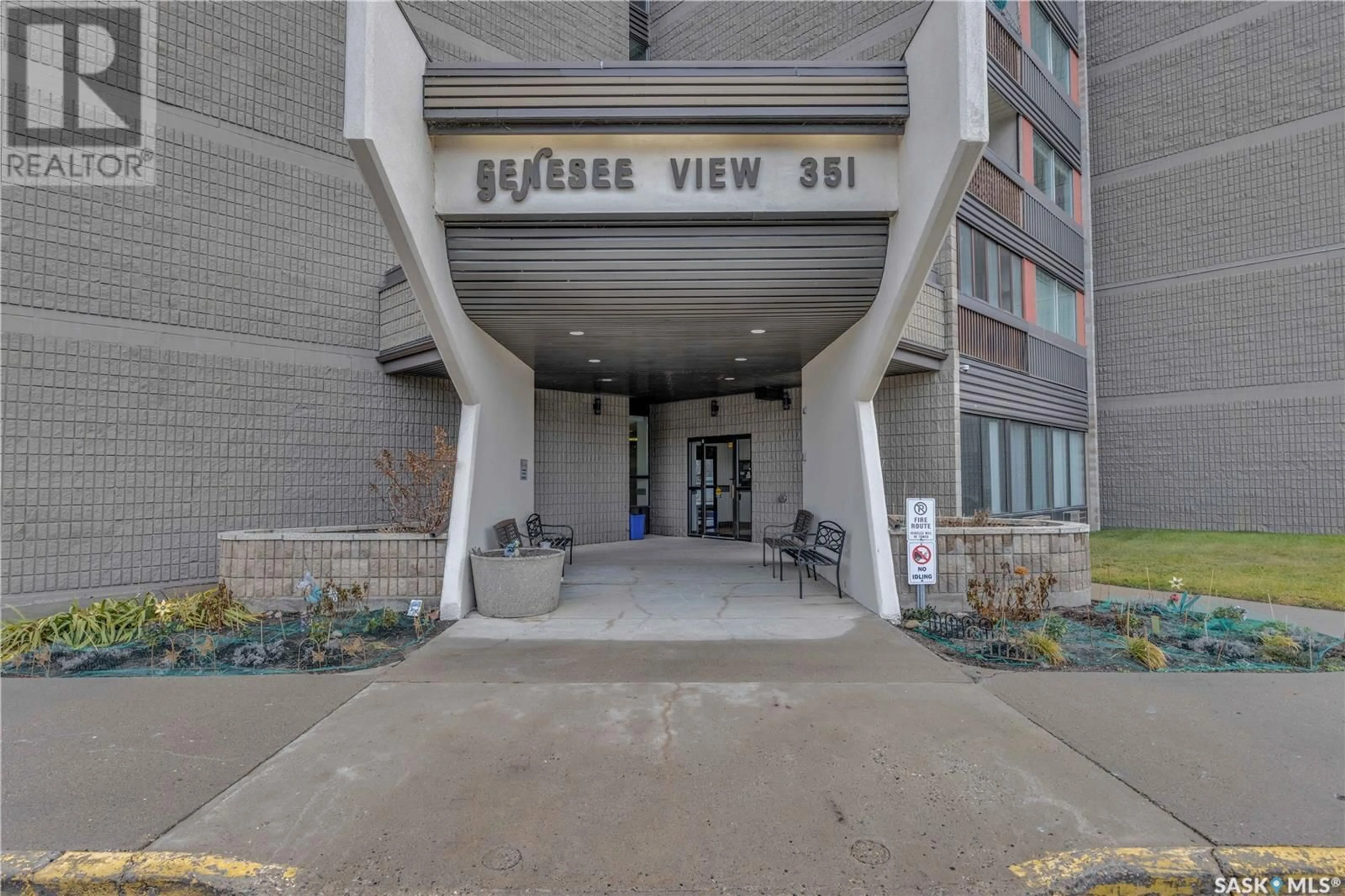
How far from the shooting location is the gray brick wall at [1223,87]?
13.0 meters

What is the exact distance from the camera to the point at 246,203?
913 centimetres

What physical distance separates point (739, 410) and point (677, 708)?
1059cm

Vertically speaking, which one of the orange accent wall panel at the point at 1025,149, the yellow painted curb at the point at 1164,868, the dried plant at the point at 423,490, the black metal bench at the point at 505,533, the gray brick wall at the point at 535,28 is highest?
the gray brick wall at the point at 535,28

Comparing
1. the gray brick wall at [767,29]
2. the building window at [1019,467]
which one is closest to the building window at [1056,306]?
the building window at [1019,467]

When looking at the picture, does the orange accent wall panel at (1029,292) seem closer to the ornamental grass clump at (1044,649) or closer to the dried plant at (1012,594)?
the dried plant at (1012,594)

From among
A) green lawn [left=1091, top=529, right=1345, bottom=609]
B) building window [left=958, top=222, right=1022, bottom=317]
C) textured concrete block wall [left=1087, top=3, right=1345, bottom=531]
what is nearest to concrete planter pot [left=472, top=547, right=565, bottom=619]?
green lawn [left=1091, top=529, right=1345, bottom=609]

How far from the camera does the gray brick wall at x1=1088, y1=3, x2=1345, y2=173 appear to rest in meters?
13.0

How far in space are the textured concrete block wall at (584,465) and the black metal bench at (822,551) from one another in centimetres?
555

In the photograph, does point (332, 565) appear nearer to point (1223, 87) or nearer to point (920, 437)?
point (920, 437)

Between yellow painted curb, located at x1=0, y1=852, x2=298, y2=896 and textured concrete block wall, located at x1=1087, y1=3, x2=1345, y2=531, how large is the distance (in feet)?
58.1

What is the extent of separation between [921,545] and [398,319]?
26.8 ft

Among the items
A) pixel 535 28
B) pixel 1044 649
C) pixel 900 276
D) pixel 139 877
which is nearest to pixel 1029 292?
pixel 900 276

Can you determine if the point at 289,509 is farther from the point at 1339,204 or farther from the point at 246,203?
the point at 1339,204

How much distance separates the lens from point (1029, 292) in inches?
504
